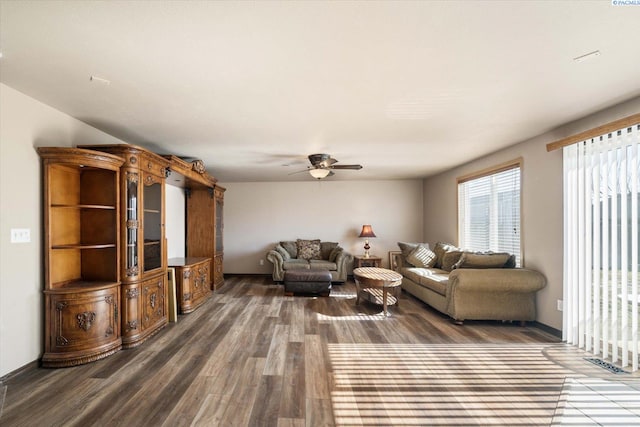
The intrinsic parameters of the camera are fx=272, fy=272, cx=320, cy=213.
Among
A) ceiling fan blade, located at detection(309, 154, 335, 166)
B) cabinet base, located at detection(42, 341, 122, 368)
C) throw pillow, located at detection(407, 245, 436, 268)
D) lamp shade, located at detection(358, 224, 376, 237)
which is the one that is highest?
ceiling fan blade, located at detection(309, 154, 335, 166)

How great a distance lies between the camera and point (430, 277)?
4.32 meters

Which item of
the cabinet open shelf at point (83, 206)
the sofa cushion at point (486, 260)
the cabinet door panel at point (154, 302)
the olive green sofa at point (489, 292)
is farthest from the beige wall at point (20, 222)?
the sofa cushion at point (486, 260)

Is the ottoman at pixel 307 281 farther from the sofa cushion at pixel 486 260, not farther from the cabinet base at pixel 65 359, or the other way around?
the cabinet base at pixel 65 359

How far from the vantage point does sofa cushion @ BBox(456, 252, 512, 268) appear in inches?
153

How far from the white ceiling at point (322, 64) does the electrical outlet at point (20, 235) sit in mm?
1213

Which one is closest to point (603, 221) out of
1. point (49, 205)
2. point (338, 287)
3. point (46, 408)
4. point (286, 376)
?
point (286, 376)

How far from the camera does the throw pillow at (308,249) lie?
6.74 meters

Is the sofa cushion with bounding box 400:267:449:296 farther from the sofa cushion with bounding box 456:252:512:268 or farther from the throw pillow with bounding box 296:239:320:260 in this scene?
the throw pillow with bounding box 296:239:320:260

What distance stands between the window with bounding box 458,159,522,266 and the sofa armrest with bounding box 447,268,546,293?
20.1 inches

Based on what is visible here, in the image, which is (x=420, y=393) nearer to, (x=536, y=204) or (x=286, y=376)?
(x=286, y=376)

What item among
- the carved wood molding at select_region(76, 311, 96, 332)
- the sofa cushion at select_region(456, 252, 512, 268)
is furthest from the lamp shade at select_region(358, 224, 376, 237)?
the carved wood molding at select_region(76, 311, 96, 332)

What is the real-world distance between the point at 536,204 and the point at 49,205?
5.54 meters

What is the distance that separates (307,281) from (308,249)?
5.50 feet

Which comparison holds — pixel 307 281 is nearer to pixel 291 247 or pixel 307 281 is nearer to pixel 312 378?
pixel 291 247
